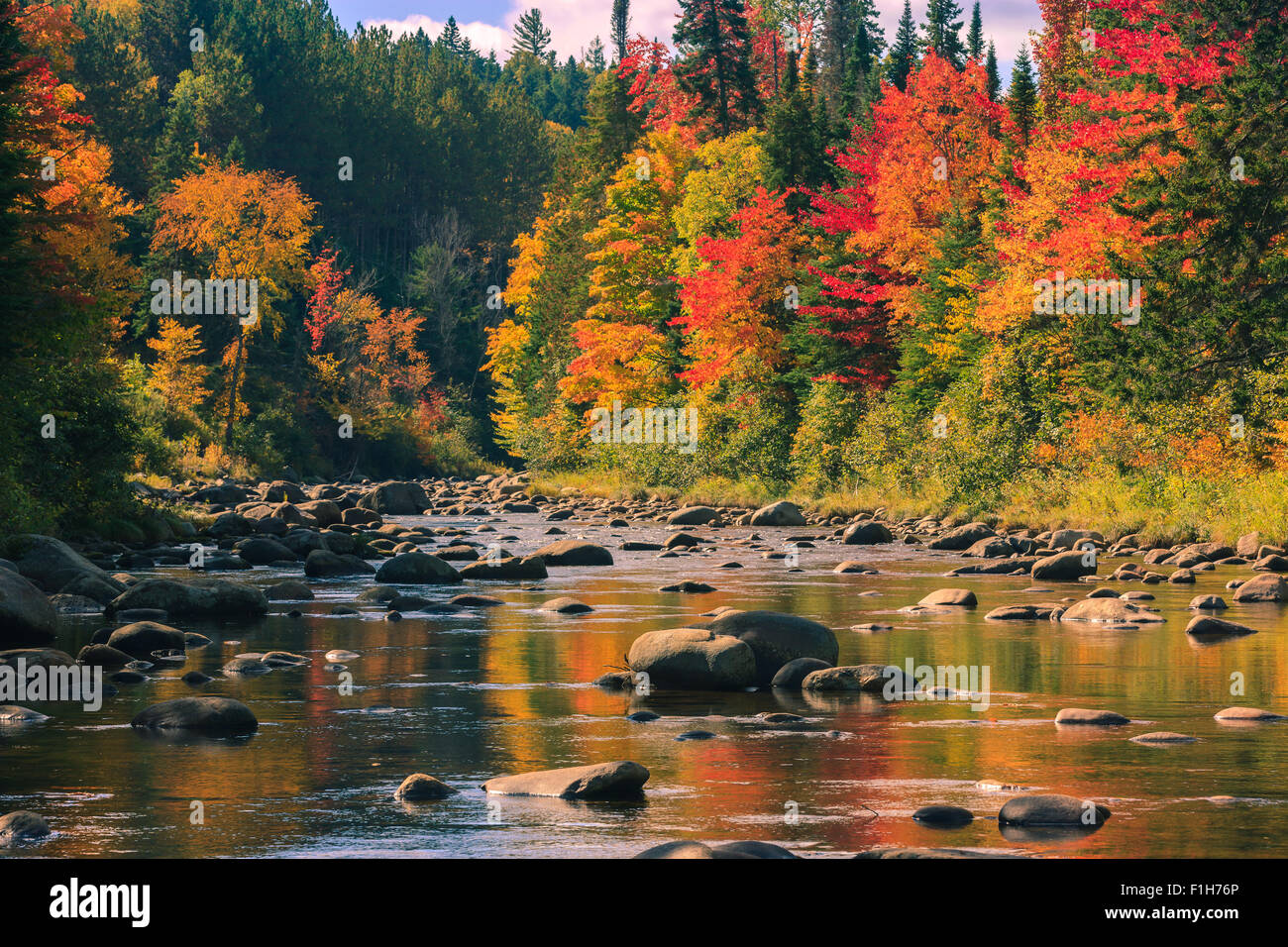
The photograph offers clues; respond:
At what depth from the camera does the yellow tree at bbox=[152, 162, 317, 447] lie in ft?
188

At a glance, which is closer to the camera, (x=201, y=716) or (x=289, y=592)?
(x=201, y=716)

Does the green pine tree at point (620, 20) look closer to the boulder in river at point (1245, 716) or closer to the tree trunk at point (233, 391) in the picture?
the tree trunk at point (233, 391)

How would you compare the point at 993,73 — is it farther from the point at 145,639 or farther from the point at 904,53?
the point at 145,639

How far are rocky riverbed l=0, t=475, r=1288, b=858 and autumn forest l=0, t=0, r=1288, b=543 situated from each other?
210 inches

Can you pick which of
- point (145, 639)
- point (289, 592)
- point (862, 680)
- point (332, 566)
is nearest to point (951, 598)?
point (862, 680)

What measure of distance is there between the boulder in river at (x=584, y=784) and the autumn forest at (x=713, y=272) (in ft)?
47.2

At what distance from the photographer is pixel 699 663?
45.2ft

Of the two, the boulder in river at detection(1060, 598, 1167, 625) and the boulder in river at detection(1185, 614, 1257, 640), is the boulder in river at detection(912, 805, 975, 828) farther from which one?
the boulder in river at detection(1060, 598, 1167, 625)

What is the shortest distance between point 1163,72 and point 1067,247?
4.44 metres

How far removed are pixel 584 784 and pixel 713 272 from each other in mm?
38612

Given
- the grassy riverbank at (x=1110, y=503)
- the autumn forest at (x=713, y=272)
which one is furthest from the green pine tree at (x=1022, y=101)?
the grassy riverbank at (x=1110, y=503)

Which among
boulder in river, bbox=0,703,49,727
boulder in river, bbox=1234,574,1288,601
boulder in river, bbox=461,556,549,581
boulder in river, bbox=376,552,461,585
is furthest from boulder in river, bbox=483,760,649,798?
boulder in river, bbox=461,556,549,581

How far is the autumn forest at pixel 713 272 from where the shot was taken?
95.0 feet
